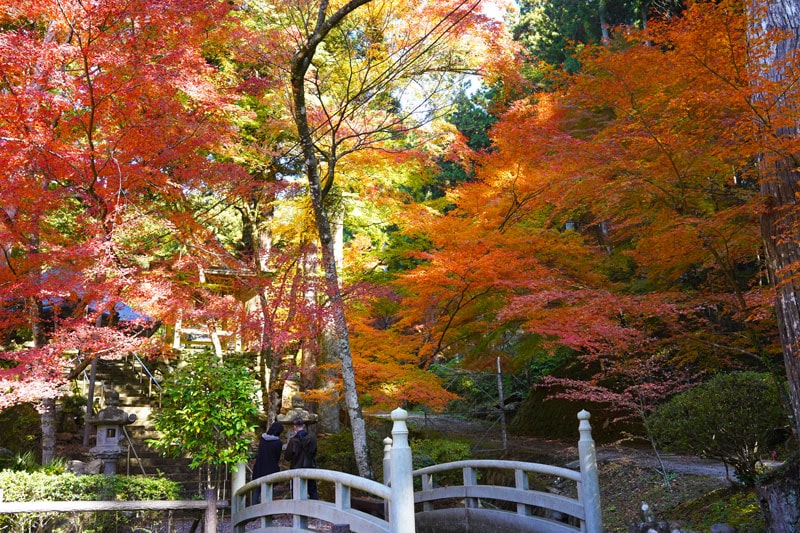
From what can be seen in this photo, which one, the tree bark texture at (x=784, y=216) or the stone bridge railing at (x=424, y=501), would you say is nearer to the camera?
the stone bridge railing at (x=424, y=501)

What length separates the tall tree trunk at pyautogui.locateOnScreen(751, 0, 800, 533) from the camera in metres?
5.69

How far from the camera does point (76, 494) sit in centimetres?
704

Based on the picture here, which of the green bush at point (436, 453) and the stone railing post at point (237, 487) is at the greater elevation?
the green bush at point (436, 453)

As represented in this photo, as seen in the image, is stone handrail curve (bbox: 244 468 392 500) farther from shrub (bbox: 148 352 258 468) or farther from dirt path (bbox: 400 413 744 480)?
dirt path (bbox: 400 413 744 480)

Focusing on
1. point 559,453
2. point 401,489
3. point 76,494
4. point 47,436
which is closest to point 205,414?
point 76,494

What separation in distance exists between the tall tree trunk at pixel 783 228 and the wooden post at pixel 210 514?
558 centimetres

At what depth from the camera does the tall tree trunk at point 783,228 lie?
5688mm

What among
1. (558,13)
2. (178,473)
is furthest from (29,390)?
(558,13)

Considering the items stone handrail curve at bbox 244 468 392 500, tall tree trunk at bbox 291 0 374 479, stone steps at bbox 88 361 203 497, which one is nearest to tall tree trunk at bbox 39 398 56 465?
stone steps at bbox 88 361 203 497

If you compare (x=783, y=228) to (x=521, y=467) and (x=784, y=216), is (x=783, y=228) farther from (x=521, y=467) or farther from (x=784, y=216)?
(x=521, y=467)

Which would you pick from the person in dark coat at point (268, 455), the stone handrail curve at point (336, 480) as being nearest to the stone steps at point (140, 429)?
the person in dark coat at point (268, 455)

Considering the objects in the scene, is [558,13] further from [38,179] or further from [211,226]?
[38,179]

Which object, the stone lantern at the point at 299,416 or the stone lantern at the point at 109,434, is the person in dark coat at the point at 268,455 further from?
the stone lantern at the point at 109,434

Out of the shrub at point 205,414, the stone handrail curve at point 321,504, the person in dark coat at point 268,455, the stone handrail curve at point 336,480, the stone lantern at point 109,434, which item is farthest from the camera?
the stone lantern at point 109,434
